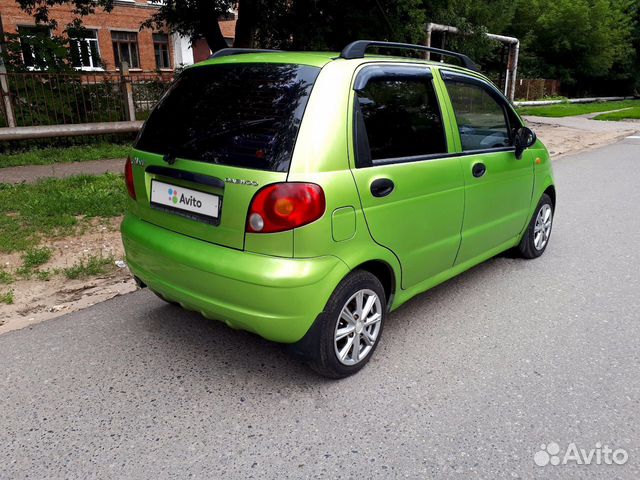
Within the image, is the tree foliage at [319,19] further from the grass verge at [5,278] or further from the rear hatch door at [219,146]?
the rear hatch door at [219,146]

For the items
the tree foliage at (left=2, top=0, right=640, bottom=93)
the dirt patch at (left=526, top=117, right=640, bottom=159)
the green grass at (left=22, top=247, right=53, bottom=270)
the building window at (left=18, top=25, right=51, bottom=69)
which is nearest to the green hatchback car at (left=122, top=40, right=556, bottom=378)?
the green grass at (left=22, top=247, right=53, bottom=270)

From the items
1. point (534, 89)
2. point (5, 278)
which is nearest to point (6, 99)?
point (5, 278)

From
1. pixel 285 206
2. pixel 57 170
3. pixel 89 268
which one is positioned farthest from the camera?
pixel 57 170

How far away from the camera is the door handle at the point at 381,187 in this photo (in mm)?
2854

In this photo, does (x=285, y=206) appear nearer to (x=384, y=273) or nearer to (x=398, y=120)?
(x=384, y=273)

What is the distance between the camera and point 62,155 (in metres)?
9.76

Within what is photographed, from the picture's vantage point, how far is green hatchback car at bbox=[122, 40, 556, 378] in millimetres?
2588

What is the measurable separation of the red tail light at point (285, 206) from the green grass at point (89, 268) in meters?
2.45

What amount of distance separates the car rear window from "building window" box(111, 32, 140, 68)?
107 ft

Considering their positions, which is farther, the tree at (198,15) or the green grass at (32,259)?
the tree at (198,15)

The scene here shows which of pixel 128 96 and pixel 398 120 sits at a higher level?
pixel 398 120

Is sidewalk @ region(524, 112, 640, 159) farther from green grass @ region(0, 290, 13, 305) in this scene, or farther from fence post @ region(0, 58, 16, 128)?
fence post @ region(0, 58, 16, 128)

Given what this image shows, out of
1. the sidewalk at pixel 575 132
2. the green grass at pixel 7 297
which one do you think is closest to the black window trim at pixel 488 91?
the green grass at pixel 7 297

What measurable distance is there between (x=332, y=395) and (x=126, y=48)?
1362 inches
